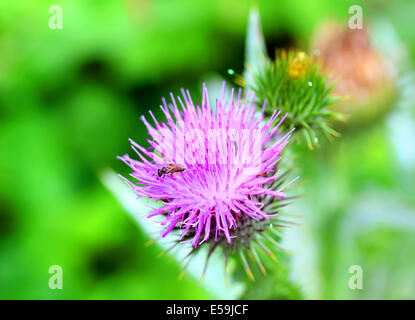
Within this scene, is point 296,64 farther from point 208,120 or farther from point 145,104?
point 145,104

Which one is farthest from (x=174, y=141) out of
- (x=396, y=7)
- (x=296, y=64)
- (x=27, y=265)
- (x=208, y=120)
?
(x=396, y=7)

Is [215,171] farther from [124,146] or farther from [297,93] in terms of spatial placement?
[124,146]

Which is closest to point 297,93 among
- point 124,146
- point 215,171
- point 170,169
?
point 215,171

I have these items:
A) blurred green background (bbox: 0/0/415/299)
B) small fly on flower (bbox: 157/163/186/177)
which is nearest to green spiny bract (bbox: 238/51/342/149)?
small fly on flower (bbox: 157/163/186/177)

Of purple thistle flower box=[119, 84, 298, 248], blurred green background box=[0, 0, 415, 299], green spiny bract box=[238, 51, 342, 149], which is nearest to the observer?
purple thistle flower box=[119, 84, 298, 248]

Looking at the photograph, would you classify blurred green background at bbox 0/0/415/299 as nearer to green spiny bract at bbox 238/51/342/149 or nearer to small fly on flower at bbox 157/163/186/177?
green spiny bract at bbox 238/51/342/149

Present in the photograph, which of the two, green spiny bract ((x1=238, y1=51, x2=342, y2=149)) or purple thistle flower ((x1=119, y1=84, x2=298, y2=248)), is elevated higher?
green spiny bract ((x1=238, y1=51, x2=342, y2=149))

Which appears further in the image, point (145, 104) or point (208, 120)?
point (145, 104)
